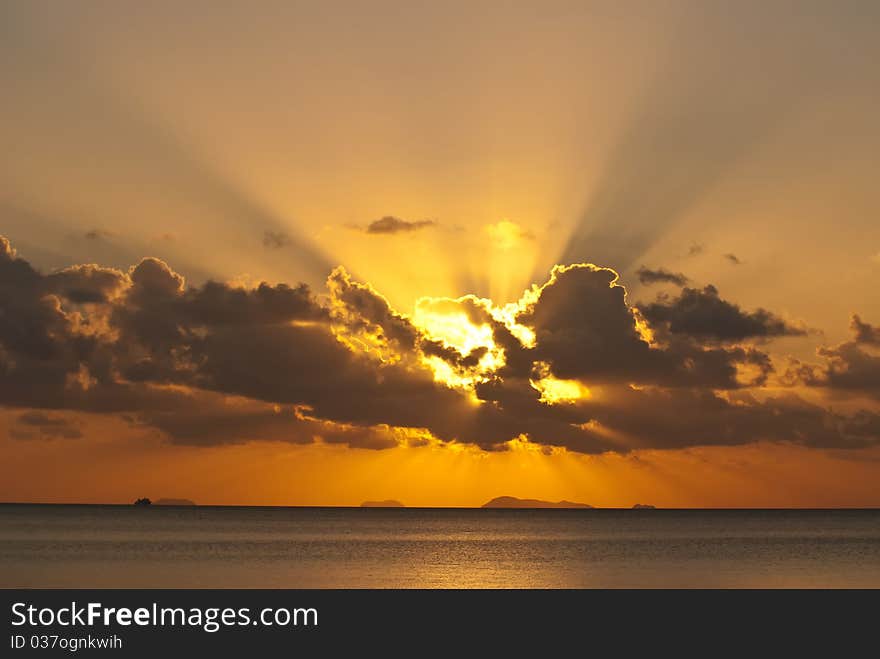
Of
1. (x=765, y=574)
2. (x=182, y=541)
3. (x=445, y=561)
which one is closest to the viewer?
(x=765, y=574)

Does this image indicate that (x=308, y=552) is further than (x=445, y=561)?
Yes

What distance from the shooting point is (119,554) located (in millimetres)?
125500
